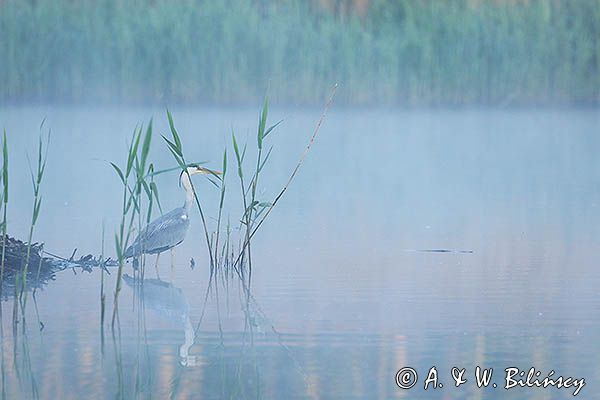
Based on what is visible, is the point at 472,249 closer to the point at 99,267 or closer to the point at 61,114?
the point at 99,267

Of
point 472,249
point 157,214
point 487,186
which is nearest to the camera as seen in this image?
point 472,249

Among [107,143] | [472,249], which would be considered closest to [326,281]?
[472,249]

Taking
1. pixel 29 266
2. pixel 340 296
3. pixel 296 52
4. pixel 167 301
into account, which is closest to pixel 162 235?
pixel 29 266

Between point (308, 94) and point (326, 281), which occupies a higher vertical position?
point (308, 94)

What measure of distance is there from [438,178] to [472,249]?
461cm

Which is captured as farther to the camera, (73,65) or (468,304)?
(73,65)

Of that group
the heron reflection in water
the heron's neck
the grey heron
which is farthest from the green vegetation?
the heron reflection in water

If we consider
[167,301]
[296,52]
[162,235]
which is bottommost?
[167,301]

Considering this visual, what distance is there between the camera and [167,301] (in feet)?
19.4

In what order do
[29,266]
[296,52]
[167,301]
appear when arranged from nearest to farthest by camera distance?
[167,301] → [29,266] → [296,52]

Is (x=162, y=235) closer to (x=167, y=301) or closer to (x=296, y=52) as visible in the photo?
(x=167, y=301)

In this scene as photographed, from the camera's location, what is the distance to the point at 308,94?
16.8m

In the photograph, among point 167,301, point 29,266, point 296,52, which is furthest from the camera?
point 296,52

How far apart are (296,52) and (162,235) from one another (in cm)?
1016
